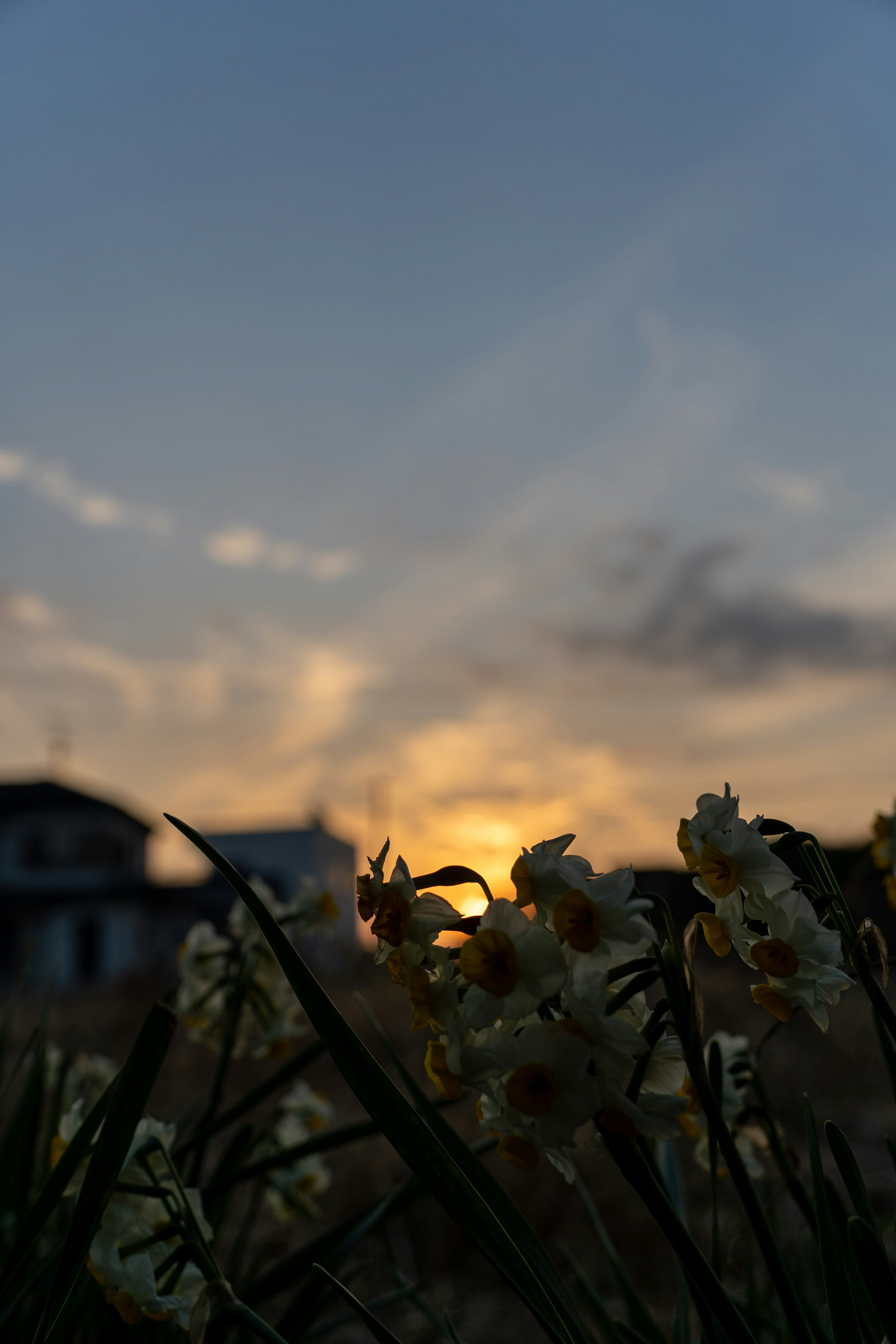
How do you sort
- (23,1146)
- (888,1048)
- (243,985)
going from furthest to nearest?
(23,1146) < (243,985) < (888,1048)

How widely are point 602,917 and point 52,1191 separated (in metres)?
0.62

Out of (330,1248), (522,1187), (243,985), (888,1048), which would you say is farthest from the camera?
(522,1187)

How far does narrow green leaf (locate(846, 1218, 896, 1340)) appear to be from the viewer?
552mm

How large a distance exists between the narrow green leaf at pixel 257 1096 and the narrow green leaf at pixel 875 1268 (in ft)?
2.10

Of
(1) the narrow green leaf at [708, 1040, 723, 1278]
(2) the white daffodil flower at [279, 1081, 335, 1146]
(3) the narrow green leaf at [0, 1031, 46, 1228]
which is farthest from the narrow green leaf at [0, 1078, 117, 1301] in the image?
(2) the white daffodil flower at [279, 1081, 335, 1146]

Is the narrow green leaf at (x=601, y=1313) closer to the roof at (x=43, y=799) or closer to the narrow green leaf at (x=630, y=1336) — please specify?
the narrow green leaf at (x=630, y=1336)

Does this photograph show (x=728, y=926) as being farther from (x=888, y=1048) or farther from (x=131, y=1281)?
(x=131, y=1281)

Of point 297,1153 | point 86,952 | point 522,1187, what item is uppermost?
point 297,1153

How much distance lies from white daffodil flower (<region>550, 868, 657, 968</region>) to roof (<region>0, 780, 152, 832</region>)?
25.6 meters

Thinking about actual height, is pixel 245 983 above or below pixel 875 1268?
above

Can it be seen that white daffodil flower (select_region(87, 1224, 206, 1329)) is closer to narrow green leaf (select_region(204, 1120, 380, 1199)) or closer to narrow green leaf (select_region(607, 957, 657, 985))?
narrow green leaf (select_region(204, 1120, 380, 1199))

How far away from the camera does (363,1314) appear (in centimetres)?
67

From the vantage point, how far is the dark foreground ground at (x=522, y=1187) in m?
2.31

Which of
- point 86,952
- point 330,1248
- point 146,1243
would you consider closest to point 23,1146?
point 330,1248
